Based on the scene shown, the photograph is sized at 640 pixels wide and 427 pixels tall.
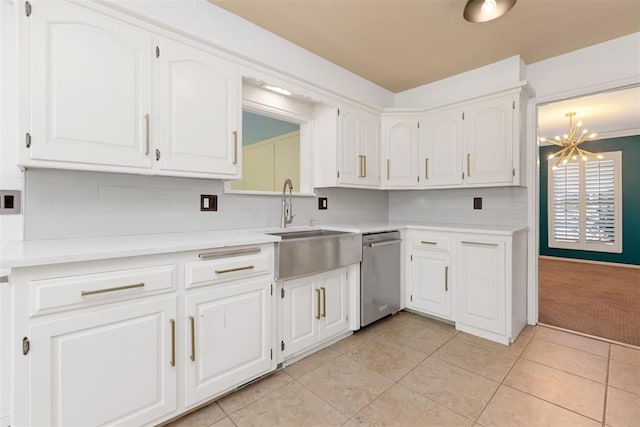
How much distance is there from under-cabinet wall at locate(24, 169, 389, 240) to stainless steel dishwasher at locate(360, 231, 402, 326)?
84 centimetres

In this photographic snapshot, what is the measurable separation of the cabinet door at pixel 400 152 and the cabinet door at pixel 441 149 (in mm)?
81

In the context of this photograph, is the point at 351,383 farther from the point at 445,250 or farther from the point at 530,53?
the point at 530,53

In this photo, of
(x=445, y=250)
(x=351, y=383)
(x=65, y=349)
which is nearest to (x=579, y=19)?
(x=445, y=250)

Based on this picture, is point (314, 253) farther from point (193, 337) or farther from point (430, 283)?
point (430, 283)

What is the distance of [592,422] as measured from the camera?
5.13 ft

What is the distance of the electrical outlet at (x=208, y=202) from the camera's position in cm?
220

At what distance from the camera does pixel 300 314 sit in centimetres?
213

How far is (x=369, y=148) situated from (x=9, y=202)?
2669mm

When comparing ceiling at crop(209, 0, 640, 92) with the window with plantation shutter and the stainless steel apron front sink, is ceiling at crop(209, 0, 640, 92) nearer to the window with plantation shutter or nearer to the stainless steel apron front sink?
the stainless steel apron front sink

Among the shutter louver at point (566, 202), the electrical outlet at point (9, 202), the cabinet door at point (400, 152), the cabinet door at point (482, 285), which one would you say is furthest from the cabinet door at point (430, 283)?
the shutter louver at point (566, 202)

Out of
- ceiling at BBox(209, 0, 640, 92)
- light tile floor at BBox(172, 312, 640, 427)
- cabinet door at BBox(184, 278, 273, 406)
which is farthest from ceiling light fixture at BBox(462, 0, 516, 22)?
light tile floor at BBox(172, 312, 640, 427)

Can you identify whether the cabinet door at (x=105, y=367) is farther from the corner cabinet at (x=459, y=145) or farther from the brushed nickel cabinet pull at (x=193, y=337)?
the corner cabinet at (x=459, y=145)

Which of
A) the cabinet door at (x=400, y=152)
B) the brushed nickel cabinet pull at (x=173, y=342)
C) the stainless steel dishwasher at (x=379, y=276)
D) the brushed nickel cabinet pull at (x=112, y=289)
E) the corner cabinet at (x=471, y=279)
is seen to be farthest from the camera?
the cabinet door at (x=400, y=152)

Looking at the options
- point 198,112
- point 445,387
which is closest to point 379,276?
point 445,387
